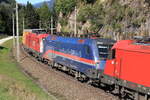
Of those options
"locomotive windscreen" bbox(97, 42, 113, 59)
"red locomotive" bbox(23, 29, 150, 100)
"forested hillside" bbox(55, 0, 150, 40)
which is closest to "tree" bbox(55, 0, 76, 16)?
"forested hillside" bbox(55, 0, 150, 40)

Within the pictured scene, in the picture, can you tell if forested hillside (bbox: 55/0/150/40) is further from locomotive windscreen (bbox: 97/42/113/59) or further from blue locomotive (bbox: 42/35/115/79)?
locomotive windscreen (bbox: 97/42/113/59)

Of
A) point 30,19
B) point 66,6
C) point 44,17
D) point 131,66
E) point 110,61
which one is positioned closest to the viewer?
point 131,66

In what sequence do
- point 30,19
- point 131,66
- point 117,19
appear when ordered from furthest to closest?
point 30,19
point 117,19
point 131,66

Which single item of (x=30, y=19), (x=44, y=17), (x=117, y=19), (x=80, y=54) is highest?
(x=44, y=17)

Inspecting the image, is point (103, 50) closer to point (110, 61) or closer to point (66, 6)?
point (110, 61)

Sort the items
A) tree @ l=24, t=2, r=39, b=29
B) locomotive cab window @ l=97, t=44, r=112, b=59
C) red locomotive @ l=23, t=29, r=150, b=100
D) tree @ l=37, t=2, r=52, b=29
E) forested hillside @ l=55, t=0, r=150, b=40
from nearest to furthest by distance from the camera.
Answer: red locomotive @ l=23, t=29, r=150, b=100 < locomotive cab window @ l=97, t=44, r=112, b=59 < forested hillside @ l=55, t=0, r=150, b=40 < tree @ l=24, t=2, r=39, b=29 < tree @ l=37, t=2, r=52, b=29

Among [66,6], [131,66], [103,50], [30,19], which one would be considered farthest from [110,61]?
[30,19]

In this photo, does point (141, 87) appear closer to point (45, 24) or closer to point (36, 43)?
point (36, 43)

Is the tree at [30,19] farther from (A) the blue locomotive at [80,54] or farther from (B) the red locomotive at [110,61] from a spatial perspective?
(B) the red locomotive at [110,61]

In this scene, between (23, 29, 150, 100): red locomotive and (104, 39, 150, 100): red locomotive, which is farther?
(23, 29, 150, 100): red locomotive

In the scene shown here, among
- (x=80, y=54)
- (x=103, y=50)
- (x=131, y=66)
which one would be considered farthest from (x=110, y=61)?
(x=80, y=54)

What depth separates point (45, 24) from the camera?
13088 cm

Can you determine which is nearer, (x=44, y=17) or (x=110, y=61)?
(x=110, y=61)

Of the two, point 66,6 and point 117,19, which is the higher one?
point 66,6
